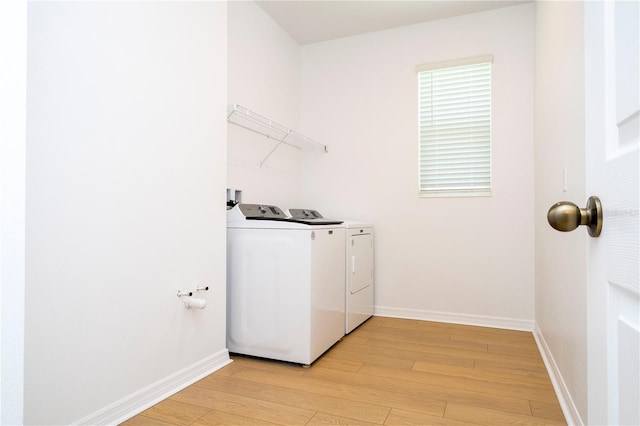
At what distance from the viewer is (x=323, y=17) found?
10.2 feet

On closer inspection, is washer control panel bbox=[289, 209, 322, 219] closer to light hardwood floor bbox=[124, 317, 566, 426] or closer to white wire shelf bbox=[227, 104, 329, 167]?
white wire shelf bbox=[227, 104, 329, 167]

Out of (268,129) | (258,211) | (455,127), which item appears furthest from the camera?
(455,127)

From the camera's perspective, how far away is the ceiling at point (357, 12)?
290 cm

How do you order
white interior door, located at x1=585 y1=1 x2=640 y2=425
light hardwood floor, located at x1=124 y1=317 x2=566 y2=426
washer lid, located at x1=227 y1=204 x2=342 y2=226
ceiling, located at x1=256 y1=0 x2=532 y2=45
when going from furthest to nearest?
ceiling, located at x1=256 y1=0 x2=532 y2=45
washer lid, located at x1=227 y1=204 x2=342 y2=226
light hardwood floor, located at x1=124 y1=317 x2=566 y2=426
white interior door, located at x1=585 y1=1 x2=640 y2=425

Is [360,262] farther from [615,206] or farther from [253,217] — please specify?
[615,206]

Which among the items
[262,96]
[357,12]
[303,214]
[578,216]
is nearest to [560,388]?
[578,216]

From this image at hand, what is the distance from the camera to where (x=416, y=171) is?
3209mm

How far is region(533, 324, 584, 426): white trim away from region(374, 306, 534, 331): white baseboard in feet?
1.39

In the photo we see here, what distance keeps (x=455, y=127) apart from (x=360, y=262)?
4.38ft

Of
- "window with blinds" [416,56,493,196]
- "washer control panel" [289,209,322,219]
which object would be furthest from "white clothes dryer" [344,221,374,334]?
"window with blinds" [416,56,493,196]

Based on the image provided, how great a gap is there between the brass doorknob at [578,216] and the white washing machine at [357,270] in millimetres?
2174

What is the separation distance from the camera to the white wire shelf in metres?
2.49

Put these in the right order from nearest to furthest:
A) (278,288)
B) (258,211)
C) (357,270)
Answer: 1. (278,288)
2. (258,211)
3. (357,270)

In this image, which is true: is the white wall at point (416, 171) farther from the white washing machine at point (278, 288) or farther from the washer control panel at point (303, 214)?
the white washing machine at point (278, 288)
